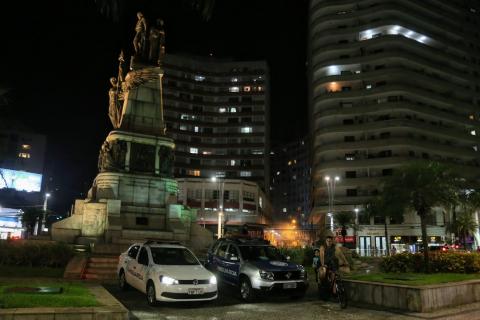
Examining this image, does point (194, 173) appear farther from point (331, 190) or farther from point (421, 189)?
point (421, 189)

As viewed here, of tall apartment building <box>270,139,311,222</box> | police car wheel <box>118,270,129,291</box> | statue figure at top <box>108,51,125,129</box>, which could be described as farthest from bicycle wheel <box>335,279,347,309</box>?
tall apartment building <box>270,139,311,222</box>

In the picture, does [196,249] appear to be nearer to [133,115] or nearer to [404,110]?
[133,115]

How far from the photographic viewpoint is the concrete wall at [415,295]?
35.2 feet

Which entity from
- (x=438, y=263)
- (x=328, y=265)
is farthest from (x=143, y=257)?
(x=438, y=263)

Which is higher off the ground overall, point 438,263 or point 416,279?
point 438,263

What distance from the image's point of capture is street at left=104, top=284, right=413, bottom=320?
10.4m

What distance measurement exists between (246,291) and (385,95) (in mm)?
61809

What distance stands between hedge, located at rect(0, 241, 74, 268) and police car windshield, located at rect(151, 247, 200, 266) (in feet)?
19.8

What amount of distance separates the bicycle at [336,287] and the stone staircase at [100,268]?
366 inches

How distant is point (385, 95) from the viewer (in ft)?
225

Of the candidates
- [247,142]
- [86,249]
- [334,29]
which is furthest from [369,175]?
[86,249]

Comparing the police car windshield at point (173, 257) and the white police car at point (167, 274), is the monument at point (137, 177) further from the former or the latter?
the police car windshield at point (173, 257)

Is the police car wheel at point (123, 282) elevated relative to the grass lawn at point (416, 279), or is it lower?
lower

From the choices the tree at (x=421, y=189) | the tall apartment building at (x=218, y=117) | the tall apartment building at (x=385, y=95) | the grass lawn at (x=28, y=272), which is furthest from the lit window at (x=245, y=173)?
the grass lawn at (x=28, y=272)
